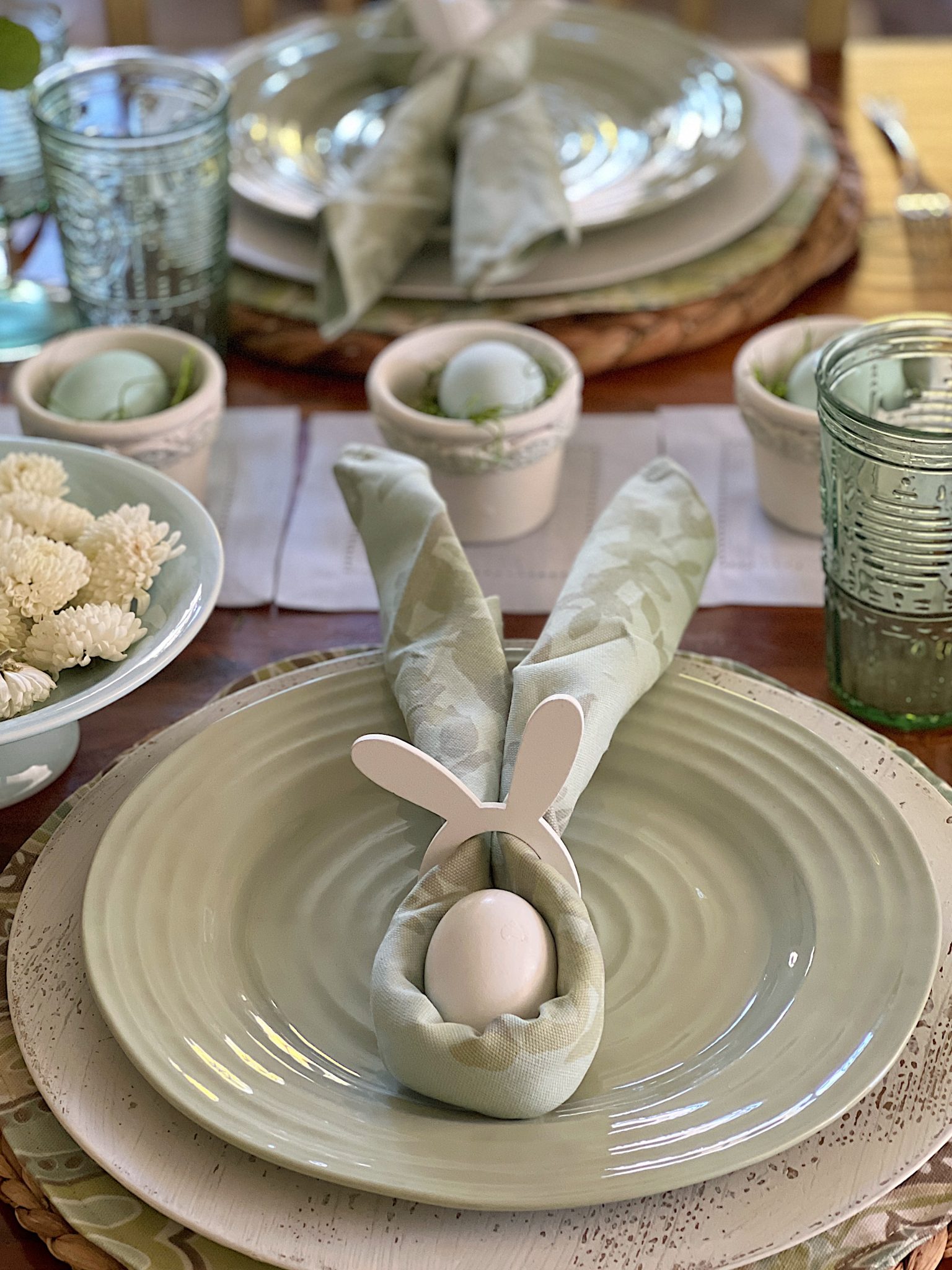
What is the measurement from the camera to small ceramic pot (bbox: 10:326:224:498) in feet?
2.33

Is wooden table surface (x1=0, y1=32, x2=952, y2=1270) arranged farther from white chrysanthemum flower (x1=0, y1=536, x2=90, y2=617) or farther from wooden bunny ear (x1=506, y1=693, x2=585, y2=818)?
wooden bunny ear (x1=506, y1=693, x2=585, y2=818)

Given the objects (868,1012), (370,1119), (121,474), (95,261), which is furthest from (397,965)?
(95,261)

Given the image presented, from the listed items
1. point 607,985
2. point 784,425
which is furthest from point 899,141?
point 607,985

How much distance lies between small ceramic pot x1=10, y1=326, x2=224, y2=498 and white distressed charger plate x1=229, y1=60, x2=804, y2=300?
0.59 ft

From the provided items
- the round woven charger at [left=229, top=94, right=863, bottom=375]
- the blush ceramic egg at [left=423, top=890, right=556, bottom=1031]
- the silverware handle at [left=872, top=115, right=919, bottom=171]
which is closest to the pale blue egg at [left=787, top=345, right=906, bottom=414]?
the round woven charger at [left=229, top=94, right=863, bottom=375]

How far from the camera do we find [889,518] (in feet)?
1.97

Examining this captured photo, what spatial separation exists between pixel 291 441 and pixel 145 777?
357mm

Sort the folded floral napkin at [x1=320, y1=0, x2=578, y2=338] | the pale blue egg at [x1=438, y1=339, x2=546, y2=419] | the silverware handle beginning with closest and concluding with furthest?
the pale blue egg at [x1=438, y1=339, x2=546, y2=419]
the folded floral napkin at [x1=320, y1=0, x2=578, y2=338]
the silverware handle

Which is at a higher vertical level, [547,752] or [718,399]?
[547,752]

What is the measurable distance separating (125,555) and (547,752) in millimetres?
215

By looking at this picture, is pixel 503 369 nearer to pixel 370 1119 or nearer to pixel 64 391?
pixel 64 391

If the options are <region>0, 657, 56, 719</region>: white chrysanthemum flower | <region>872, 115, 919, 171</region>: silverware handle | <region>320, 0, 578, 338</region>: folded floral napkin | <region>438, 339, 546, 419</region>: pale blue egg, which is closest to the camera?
<region>0, 657, 56, 719</region>: white chrysanthemum flower

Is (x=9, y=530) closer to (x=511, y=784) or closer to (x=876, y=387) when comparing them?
(x=511, y=784)

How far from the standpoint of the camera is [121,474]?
0.64 meters
